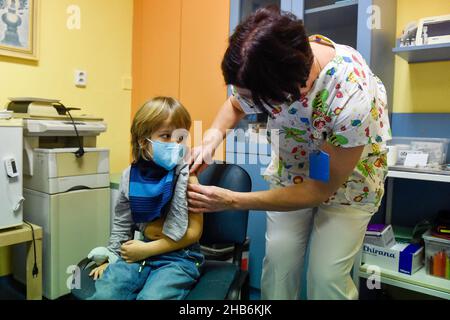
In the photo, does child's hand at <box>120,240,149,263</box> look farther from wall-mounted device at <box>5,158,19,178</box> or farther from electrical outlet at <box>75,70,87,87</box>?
electrical outlet at <box>75,70,87,87</box>

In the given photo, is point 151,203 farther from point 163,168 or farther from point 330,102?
point 330,102

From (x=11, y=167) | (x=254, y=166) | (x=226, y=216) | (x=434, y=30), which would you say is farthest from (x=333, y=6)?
(x=11, y=167)

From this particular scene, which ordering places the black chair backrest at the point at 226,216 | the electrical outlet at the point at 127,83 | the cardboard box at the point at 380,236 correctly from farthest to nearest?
the electrical outlet at the point at 127,83 → the cardboard box at the point at 380,236 → the black chair backrest at the point at 226,216

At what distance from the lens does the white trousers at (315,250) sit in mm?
1097

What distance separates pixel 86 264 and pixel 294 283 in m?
0.72

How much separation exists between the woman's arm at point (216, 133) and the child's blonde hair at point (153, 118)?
0.11 m

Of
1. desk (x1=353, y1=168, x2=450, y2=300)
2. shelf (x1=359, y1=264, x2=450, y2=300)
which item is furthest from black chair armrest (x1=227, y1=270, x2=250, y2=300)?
shelf (x1=359, y1=264, x2=450, y2=300)

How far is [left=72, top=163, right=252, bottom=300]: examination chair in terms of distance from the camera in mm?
1106

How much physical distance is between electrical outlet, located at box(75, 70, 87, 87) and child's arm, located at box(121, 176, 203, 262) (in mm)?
1528

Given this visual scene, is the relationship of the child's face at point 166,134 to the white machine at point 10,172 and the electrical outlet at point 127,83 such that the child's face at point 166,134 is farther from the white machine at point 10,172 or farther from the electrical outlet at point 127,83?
the electrical outlet at point 127,83

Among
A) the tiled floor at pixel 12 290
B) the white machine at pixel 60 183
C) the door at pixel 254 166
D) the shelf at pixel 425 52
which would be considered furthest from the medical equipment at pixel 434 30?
the white machine at pixel 60 183

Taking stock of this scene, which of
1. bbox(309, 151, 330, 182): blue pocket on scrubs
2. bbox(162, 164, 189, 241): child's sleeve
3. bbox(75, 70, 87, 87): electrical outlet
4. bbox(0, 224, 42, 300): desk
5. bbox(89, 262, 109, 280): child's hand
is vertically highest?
bbox(75, 70, 87, 87): electrical outlet

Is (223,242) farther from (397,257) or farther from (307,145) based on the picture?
(397,257)

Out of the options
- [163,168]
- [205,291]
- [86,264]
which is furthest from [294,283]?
[86,264]
